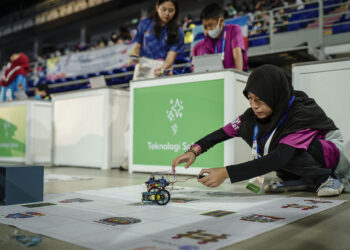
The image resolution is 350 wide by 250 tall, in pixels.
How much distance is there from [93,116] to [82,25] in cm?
1126

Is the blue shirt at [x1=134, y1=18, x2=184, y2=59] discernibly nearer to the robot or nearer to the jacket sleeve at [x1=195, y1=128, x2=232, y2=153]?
the jacket sleeve at [x1=195, y1=128, x2=232, y2=153]

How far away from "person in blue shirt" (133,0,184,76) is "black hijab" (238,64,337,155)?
1.42 metres

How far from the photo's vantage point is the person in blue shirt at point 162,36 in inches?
115

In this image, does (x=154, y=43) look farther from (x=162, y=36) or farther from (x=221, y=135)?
(x=221, y=135)

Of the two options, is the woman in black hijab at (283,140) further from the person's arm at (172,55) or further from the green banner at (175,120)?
the person's arm at (172,55)

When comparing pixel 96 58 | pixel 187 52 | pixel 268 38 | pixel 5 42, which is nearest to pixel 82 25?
pixel 5 42

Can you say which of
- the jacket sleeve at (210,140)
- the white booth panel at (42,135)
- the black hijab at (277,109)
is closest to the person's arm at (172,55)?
the jacket sleeve at (210,140)

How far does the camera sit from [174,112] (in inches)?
106

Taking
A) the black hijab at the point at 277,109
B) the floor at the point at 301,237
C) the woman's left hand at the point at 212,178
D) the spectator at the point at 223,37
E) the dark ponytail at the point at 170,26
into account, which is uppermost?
the dark ponytail at the point at 170,26

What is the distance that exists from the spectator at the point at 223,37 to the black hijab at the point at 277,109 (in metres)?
1.11

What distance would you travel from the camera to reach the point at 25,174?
4.69 ft

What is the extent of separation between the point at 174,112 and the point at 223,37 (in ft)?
2.34

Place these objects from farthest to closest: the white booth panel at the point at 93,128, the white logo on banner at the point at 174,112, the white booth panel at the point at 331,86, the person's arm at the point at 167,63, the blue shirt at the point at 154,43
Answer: the white booth panel at the point at 93,128
the blue shirt at the point at 154,43
the person's arm at the point at 167,63
the white logo on banner at the point at 174,112
the white booth panel at the point at 331,86

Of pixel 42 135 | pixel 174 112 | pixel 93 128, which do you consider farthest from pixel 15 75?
pixel 174 112
